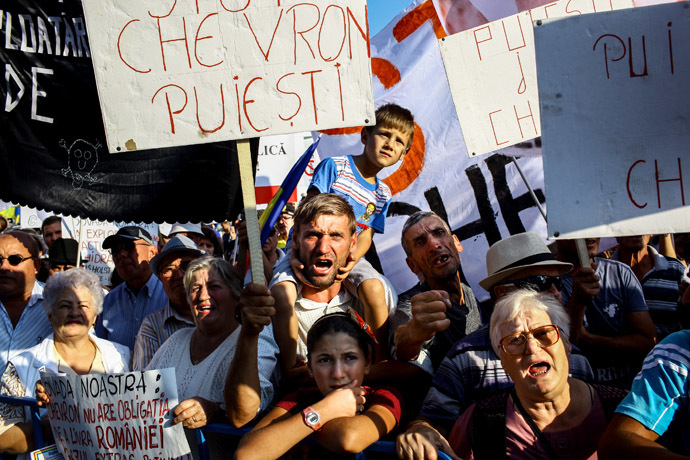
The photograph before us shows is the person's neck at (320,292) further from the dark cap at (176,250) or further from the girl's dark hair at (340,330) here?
the dark cap at (176,250)

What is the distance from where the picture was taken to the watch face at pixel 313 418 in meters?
2.63

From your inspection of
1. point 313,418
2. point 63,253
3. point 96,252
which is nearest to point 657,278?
point 313,418

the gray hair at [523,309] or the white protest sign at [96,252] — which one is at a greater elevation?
the white protest sign at [96,252]

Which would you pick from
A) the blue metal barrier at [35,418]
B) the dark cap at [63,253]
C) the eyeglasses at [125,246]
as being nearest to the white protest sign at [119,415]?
the blue metal barrier at [35,418]

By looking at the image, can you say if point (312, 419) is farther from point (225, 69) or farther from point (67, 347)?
point (67, 347)

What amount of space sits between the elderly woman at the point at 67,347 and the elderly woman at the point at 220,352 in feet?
1.72

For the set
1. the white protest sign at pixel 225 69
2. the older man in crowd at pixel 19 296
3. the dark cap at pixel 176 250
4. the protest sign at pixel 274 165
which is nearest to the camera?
the white protest sign at pixel 225 69

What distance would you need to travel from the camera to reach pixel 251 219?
260 cm

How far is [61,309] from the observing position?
3824 millimetres

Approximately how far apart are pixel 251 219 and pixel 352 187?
1548 millimetres

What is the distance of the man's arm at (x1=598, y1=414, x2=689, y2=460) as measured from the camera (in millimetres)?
1924

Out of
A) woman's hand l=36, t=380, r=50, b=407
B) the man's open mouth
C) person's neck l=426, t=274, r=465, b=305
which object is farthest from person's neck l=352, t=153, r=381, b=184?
woman's hand l=36, t=380, r=50, b=407

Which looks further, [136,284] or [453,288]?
[136,284]

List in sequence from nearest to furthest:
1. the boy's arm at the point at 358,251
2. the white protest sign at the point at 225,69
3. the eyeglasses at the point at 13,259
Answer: the white protest sign at the point at 225,69 < the boy's arm at the point at 358,251 < the eyeglasses at the point at 13,259
